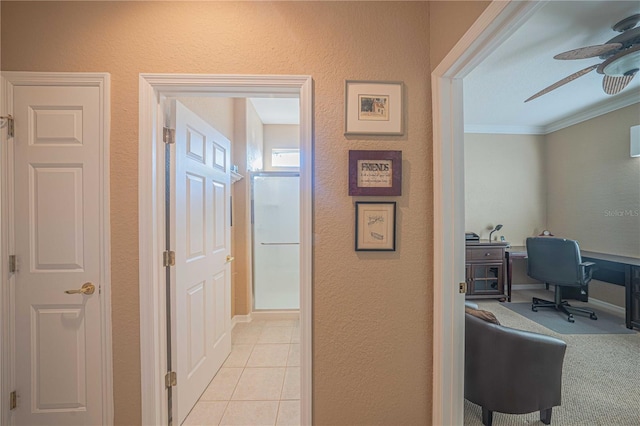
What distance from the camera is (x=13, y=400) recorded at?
50.8 inches

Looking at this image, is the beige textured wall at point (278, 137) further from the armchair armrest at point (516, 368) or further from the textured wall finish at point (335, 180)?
the armchair armrest at point (516, 368)

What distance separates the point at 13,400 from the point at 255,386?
133 cm

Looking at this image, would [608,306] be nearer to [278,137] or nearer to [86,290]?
[278,137]

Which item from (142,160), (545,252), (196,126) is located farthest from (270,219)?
(545,252)

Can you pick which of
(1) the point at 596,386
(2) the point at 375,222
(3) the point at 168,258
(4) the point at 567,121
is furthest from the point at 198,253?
(4) the point at 567,121

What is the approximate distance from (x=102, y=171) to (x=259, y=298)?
225 centimetres

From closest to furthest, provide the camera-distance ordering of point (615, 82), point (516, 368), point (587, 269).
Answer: point (516, 368)
point (615, 82)
point (587, 269)

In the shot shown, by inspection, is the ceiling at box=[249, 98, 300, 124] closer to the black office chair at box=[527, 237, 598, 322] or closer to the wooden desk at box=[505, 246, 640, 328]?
the black office chair at box=[527, 237, 598, 322]

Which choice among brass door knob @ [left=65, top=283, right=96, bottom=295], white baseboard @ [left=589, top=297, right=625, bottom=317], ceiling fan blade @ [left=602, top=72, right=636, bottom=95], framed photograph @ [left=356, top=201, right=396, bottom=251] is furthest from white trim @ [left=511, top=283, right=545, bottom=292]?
brass door knob @ [left=65, top=283, right=96, bottom=295]

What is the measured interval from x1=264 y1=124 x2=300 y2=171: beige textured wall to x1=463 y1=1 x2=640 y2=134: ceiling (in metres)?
2.34

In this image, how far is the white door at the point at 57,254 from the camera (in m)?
1.28

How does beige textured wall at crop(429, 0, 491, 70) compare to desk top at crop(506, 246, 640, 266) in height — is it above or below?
above

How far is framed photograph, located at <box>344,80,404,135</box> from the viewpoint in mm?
1326

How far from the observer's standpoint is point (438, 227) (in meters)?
1.28
